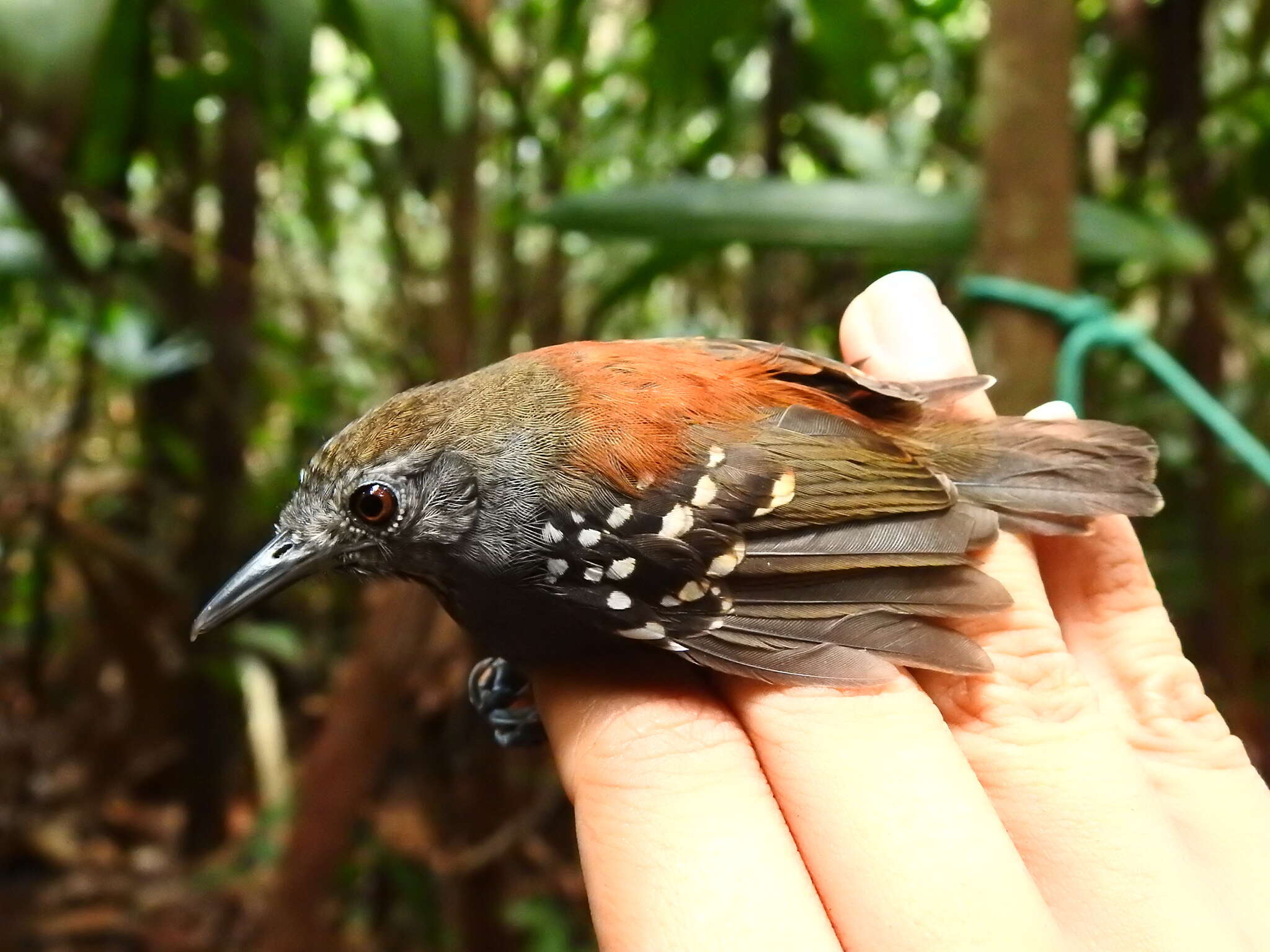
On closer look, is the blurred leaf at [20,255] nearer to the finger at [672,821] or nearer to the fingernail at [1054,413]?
the finger at [672,821]

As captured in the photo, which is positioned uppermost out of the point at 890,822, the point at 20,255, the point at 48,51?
the point at 48,51

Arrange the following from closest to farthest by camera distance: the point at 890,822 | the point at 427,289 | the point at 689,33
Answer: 1. the point at 890,822
2. the point at 689,33
3. the point at 427,289

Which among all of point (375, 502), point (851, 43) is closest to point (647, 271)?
point (851, 43)

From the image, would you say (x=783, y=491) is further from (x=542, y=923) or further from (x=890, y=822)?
(x=542, y=923)

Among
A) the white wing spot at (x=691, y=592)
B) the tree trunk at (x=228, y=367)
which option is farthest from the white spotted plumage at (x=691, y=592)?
the tree trunk at (x=228, y=367)

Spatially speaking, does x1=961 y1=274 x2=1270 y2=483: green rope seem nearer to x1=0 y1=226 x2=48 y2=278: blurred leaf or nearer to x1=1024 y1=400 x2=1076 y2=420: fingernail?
x1=1024 y1=400 x2=1076 y2=420: fingernail
